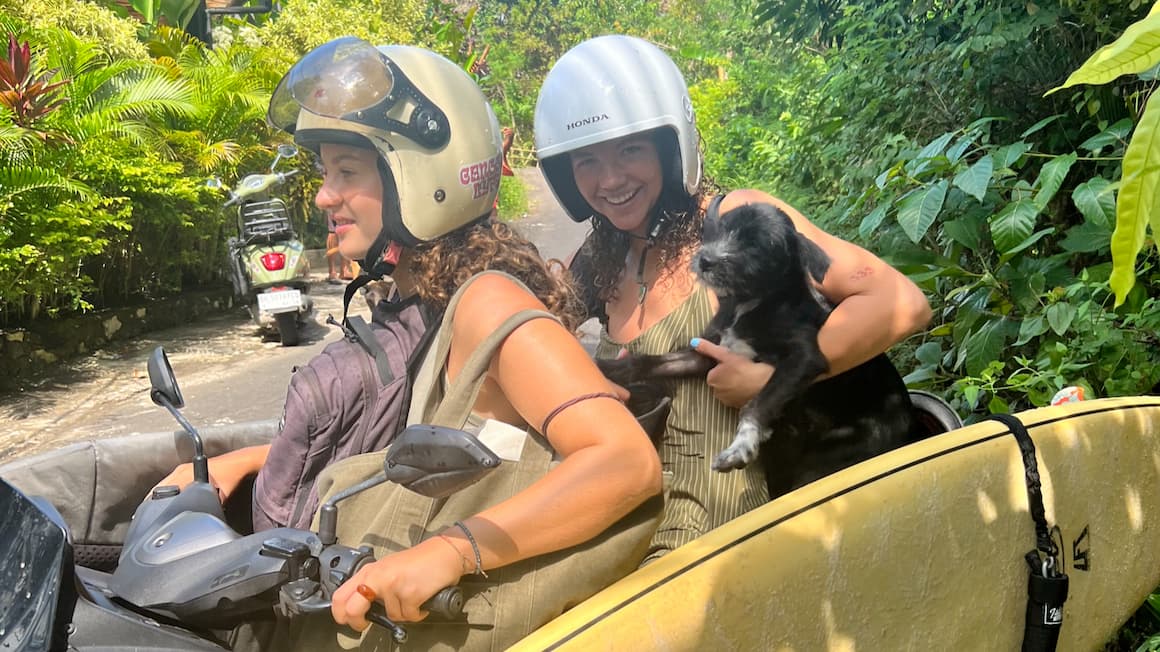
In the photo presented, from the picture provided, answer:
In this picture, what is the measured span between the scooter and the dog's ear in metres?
0.95

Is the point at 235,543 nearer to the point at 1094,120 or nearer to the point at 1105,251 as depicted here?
the point at 1105,251

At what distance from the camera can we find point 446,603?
4.39ft

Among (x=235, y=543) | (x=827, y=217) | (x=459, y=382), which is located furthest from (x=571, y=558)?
(x=827, y=217)

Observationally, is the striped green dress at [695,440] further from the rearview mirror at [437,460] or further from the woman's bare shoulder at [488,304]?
the rearview mirror at [437,460]

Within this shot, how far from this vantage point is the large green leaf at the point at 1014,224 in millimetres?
2949

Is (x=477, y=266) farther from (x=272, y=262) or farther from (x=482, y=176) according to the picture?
(x=272, y=262)

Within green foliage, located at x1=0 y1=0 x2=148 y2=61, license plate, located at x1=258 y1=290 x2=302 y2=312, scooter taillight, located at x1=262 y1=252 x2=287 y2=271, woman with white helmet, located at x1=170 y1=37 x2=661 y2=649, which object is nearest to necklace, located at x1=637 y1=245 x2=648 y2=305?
woman with white helmet, located at x1=170 y1=37 x2=661 y2=649

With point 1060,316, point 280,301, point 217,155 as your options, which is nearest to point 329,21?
point 217,155

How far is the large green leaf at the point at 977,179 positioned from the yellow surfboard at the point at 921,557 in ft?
2.81

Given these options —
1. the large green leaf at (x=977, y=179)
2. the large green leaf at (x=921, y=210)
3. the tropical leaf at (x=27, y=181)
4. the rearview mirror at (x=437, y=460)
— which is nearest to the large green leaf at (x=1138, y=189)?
Answer: the rearview mirror at (x=437, y=460)

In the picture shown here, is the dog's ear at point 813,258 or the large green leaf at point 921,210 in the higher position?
the dog's ear at point 813,258

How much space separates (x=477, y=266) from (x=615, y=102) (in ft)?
1.54

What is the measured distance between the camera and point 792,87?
7645 mm

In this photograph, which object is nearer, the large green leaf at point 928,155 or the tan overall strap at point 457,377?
the tan overall strap at point 457,377
